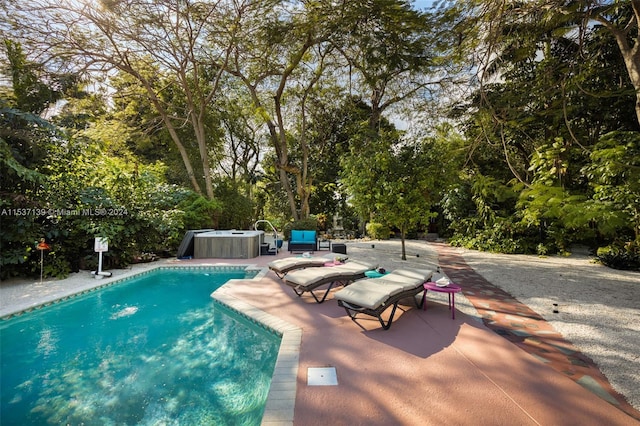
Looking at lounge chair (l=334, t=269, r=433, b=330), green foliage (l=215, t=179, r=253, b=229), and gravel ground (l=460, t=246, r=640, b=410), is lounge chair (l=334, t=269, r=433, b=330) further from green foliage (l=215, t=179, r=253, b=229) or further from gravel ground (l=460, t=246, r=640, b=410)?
green foliage (l=215, t=179, r=253, b=229)

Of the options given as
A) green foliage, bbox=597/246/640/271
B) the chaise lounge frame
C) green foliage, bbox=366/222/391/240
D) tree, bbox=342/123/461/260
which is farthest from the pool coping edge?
green foliage, bbox=366/222/391/240

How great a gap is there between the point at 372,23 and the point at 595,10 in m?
6.43

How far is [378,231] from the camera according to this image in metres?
17.6

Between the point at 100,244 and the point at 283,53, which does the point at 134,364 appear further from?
the point at 283,53

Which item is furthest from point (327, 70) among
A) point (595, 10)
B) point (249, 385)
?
point (249, 385)

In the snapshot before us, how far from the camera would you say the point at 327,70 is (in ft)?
55.2

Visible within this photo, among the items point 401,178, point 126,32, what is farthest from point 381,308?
Result: point 126,32

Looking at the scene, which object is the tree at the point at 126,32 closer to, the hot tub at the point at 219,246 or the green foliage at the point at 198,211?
the green foliage at the point at 198,211

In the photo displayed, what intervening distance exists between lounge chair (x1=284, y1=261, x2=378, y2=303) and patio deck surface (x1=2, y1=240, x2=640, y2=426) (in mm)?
418

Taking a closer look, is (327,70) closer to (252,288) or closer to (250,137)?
(250,137)

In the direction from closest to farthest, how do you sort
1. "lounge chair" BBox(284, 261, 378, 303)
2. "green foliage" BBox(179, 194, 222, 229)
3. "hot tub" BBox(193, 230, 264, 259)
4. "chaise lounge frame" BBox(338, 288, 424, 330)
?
1. "chaise lounge frame" BBox(338, 288, 424, 330)
2. "lounge chair" BBox(284, 261, 378, 303)
3. "hot tub" BBox(193, 230, 264, 259)
4. "green foliage" BBox(179, 194, 222, 229)

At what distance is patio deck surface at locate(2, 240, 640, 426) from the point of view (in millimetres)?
2406

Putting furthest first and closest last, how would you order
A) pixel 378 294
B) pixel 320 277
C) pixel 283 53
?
pixel 283 53, pixel 320 277, pixel 378 294

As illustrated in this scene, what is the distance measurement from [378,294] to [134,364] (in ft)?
10.9
